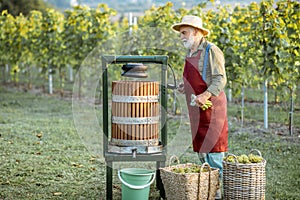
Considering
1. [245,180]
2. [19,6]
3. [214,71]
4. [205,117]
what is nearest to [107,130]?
[205,117]

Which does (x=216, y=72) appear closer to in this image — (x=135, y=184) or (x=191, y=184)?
(x=191, y=184)

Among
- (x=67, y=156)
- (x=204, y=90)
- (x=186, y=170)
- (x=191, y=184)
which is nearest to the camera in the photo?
(x=191, y=184)

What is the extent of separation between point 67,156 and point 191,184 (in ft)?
9.07

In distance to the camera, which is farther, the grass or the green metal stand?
the grass

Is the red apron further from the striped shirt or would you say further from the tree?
the tree

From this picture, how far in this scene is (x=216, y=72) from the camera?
499 centimetres

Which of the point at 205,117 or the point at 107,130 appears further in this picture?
the point at 205,117

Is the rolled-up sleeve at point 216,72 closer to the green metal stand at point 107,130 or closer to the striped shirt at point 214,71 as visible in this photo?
the striped shirt at point 214,71

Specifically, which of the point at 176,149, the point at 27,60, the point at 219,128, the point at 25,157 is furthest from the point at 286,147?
the point at 27,60

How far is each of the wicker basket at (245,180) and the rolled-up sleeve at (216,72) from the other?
0.65 m

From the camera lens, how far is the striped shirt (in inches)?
195

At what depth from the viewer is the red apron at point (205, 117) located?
16.9 ft

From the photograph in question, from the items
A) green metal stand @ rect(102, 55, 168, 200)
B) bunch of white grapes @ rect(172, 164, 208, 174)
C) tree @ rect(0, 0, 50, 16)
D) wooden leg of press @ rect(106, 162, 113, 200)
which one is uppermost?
tree @ rect(0, 0, 50, 16)

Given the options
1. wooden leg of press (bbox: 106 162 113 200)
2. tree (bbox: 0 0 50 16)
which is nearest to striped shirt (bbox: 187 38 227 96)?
wooden leg of press (bbox: 106 162 113 200)
